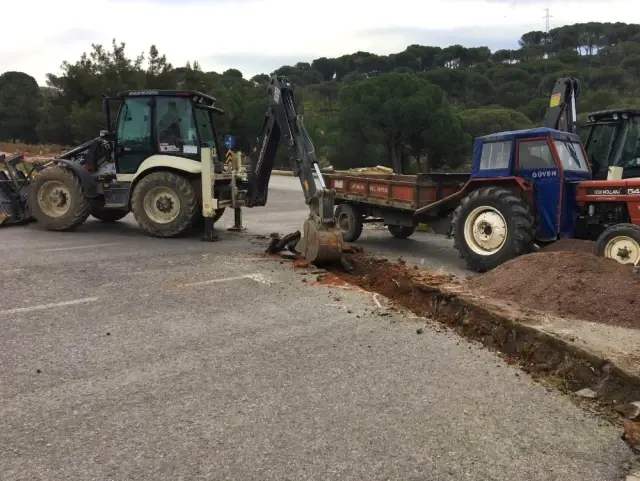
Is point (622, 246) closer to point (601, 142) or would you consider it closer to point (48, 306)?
point (601, 142)

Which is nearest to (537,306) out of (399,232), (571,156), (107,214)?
(571,156)

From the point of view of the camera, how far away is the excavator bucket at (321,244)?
8.88 metres

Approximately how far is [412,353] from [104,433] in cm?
280

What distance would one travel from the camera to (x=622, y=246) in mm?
7801

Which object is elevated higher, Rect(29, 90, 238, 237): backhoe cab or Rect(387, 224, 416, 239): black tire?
Rect(29, 90, 238, 237): backhoe cab

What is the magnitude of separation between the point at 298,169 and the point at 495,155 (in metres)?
3.48

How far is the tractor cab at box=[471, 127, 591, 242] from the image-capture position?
9.10 meters

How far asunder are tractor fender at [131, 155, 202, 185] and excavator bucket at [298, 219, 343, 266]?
3380 millimetres

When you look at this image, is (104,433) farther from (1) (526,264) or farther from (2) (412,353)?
(1) (526,264)

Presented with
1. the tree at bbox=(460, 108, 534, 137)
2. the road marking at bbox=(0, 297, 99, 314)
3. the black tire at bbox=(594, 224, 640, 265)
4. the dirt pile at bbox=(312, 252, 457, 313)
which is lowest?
the dirt pile at bbox=(312, 252, 457, 313)

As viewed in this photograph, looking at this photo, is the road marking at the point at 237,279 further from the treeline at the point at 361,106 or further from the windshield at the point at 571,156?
the treeline at the point at 361,106

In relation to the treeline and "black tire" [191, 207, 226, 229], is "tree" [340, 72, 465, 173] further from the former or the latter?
"black tire" [191, 207, 226, 229]

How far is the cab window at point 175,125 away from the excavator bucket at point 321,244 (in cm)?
399

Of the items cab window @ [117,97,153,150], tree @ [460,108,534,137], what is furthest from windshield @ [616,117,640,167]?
tree @ [460,108,534,137]
